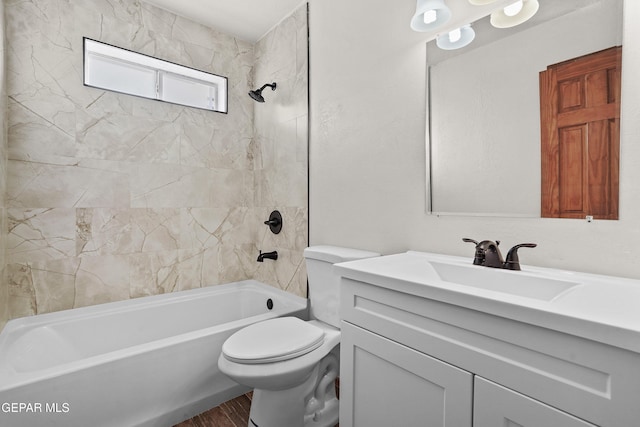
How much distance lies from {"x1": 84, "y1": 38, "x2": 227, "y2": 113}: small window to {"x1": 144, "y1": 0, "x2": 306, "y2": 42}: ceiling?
0.37m

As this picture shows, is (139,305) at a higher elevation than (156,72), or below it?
below

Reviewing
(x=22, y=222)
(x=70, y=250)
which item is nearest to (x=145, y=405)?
(x=70, y=250)

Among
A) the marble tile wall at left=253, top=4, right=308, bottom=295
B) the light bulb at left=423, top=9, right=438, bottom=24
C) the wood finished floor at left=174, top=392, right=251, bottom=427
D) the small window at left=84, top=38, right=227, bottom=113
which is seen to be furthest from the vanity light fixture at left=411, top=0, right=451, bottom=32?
the wood finished floor at left=174, top=392, right=251, bottom=427

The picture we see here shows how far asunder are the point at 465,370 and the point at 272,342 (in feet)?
2.87

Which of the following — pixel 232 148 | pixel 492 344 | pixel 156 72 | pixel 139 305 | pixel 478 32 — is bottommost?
pixel 139 305

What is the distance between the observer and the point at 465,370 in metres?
0.81

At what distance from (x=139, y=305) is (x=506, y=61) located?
248 centimetres

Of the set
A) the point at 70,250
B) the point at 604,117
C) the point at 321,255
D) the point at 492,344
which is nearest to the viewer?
the point at 492,344

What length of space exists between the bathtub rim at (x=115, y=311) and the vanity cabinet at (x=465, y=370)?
2.89 ft

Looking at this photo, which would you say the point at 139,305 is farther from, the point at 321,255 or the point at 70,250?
the point at 321,255

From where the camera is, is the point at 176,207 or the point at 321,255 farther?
→ the point at 176,207

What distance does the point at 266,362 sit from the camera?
1302mm

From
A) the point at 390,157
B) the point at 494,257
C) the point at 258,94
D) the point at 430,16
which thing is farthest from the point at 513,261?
the point at 258,94

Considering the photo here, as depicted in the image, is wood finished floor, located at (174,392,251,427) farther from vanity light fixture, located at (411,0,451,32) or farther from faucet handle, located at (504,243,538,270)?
vanity light fixture, located at (411,0,451,32)
